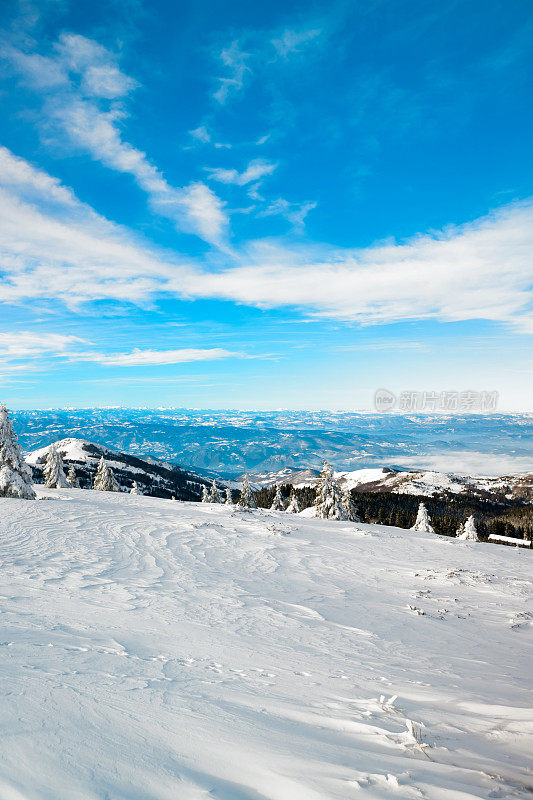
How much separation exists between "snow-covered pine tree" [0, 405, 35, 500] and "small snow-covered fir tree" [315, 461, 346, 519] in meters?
33.5

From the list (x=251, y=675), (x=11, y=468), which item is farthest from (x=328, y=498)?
(x=251, y=675)

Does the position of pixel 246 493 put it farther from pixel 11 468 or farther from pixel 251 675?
pixel 251 675

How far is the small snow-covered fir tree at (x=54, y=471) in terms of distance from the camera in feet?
173

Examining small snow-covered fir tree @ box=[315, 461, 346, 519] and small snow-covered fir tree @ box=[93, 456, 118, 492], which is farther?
small snow-covered fir tree @ box=[93, 456, 118, 492]

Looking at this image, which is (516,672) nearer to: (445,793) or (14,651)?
(445,793)

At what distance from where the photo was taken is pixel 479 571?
50.0ft

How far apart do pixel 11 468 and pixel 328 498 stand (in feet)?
120

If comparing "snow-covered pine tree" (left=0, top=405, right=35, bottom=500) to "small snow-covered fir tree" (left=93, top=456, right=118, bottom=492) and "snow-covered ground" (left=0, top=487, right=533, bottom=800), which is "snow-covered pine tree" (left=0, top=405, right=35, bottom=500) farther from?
"small snow-covered fir tree" (left=93, top=456, right=118, bottom=492)

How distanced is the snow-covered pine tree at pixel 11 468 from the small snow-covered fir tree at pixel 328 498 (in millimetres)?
33492

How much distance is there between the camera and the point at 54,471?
2088 inches

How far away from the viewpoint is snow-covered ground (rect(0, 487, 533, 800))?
297 centimetres

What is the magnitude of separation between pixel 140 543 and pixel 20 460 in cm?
2026

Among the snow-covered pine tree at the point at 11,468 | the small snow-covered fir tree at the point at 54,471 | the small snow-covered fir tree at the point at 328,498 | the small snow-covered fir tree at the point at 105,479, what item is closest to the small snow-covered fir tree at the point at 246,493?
the small snow-covered fir tree at the point at 328,498

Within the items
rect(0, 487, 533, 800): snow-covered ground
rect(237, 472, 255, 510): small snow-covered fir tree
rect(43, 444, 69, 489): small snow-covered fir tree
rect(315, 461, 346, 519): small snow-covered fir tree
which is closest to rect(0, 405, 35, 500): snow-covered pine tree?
rect(0, 487, 533, 800): snow-covered ground
